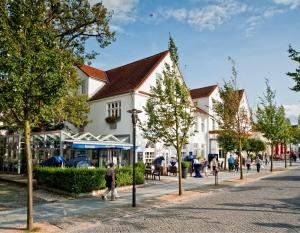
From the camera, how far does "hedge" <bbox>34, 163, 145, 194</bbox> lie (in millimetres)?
15992

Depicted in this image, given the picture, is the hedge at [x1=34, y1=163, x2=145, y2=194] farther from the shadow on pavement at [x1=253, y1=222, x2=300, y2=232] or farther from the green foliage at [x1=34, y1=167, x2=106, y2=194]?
the shadow on pavement at [x1=253, y1=222, x2=300, y2=232]

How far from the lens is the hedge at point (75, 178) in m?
16.0

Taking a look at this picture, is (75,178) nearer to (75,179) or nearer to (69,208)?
(75,179)

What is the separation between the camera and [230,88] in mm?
26484

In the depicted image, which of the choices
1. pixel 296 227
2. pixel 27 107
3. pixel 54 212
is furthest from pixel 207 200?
pixel 27 107

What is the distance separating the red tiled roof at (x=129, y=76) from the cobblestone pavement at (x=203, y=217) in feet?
51.3

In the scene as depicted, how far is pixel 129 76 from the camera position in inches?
1241

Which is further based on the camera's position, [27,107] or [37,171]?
[37,171]

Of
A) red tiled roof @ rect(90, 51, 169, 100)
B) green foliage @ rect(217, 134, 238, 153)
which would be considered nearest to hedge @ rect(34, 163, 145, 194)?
red tiled roof @ rect(90, 51, 169, 100)

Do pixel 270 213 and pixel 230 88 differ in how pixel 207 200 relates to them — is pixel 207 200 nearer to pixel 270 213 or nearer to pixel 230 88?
pixel 270 213

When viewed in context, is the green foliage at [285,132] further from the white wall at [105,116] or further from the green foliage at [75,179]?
the green foliage at [75,179]

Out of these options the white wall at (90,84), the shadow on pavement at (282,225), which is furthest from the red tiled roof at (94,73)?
the shadow on pavement at (282,225)

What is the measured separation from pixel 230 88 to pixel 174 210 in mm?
15970

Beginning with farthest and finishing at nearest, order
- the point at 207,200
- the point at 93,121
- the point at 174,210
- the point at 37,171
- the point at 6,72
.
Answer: the point at 93,121 < the point at 37,171 < the point at 207,200 < the point at 174,210 < the point at 6,72
